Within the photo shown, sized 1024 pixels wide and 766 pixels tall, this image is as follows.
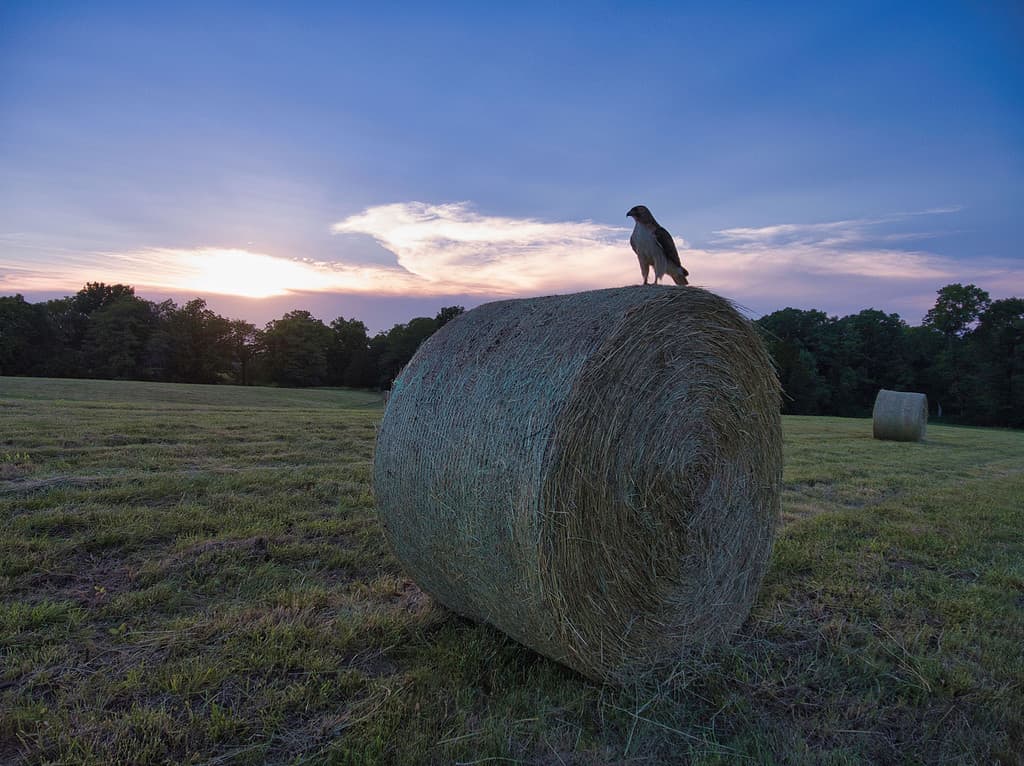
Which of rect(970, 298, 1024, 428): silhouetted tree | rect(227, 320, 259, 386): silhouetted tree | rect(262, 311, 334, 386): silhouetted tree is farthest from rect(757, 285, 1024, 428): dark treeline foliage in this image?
rect(227, 320, 259, 386): silhouetted tree

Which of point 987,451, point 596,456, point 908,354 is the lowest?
point 987,451

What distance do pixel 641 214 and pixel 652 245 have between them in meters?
0.24

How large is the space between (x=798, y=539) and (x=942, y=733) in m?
3.05

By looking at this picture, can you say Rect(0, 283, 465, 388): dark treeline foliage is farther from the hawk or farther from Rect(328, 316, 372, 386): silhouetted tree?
the hawk

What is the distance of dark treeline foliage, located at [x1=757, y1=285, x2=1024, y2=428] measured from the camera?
47.7m

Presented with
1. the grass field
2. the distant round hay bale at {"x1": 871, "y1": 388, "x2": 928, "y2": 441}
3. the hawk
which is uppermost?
the hawk

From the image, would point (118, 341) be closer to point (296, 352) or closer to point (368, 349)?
point (296, 352)

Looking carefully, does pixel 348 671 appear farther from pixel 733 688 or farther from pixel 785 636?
pixel 785 636

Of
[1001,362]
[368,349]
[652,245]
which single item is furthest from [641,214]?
[1001,362]

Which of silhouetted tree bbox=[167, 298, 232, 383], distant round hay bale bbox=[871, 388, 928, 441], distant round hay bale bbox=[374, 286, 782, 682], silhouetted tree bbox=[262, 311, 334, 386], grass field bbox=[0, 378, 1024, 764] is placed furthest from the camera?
silhouetted tree bbox=[262, 311, 334, 386]

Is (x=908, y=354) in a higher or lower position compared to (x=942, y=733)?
higher

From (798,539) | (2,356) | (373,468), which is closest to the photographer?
(373,468)

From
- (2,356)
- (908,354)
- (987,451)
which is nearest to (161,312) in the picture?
(2,356)

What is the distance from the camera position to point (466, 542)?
3.23 meters
